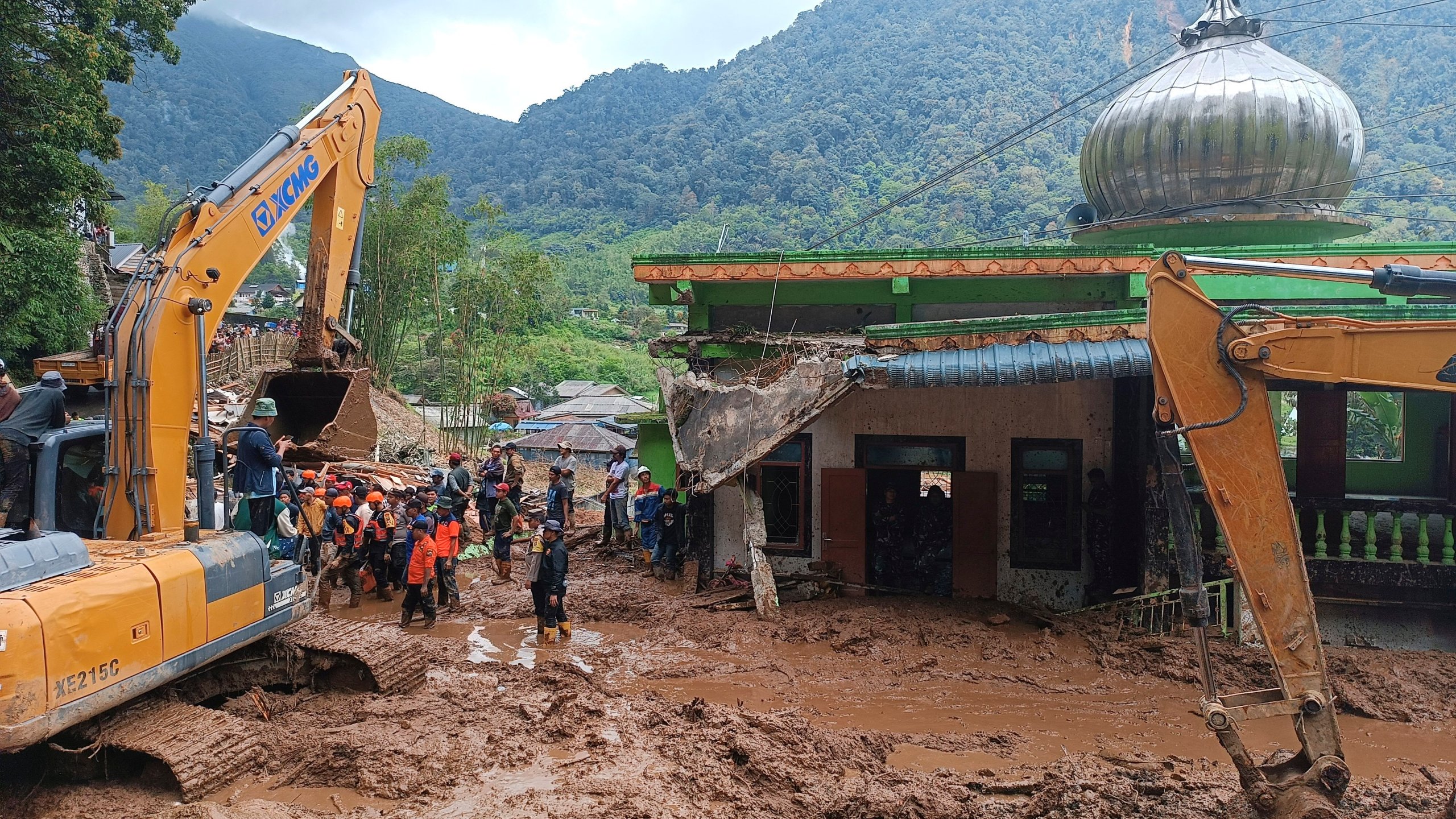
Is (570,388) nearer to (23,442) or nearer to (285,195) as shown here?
(285,195)

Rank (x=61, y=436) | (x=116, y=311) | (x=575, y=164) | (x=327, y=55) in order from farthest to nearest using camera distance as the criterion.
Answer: (x=327, y=55), (x=575, y=164), (x=116, y=311), (x=61, y=436)

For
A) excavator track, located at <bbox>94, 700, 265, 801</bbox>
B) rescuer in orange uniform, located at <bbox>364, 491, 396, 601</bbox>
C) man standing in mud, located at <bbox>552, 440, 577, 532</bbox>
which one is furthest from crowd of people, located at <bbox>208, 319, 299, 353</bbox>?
excavator track, located at <bbox>94, 700, 265, 801</bbox>

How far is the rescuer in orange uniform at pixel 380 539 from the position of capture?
39.5 feet

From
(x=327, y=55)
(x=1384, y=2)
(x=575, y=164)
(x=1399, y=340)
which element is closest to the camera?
(x=1399, y=340)

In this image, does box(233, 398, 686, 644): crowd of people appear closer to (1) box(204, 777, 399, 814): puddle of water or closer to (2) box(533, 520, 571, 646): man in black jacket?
(2) box(533, 520, 571, 646): man in black jacket

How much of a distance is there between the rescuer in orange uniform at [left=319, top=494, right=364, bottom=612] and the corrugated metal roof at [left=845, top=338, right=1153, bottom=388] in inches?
268

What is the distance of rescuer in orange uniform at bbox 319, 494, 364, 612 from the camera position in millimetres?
12219

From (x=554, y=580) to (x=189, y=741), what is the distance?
14.3ft

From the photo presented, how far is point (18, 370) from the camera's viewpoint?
18.5m

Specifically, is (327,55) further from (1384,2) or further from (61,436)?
(61,436)

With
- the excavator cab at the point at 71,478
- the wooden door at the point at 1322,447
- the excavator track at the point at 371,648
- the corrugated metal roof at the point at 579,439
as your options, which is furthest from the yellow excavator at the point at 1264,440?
the corrugated metal roof at the point at 579,439

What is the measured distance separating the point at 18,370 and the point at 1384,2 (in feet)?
356

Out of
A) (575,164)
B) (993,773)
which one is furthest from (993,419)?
(575,164)

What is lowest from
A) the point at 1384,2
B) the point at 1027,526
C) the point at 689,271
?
the point at 1027,526
